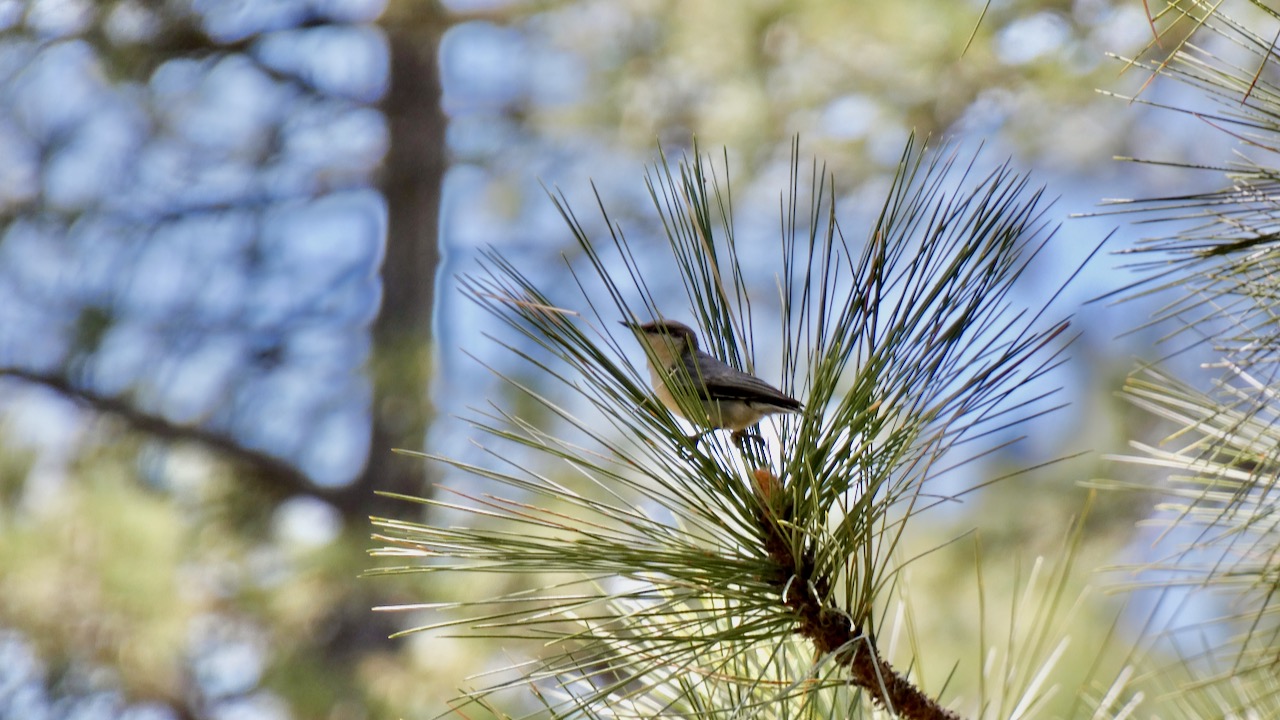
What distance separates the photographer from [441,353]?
3773 millimetres

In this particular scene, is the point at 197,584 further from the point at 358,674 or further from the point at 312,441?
the point at 312,441

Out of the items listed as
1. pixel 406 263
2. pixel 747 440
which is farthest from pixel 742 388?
pixel 406 263

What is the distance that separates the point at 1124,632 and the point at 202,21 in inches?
161

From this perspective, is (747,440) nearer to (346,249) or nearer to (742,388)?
(742,388)

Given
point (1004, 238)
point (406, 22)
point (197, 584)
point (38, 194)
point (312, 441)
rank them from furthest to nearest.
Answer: point (406, 22), point (312, 441), point (38, 194), point (197, 584), point (1004, 238)

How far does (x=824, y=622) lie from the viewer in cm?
78

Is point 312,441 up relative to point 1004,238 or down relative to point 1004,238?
down

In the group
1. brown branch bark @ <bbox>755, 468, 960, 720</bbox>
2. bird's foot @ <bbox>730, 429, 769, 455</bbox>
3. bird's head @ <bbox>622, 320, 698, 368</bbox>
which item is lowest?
brown branch bark @ <bbox>755, 468, 960, 720</bbox>

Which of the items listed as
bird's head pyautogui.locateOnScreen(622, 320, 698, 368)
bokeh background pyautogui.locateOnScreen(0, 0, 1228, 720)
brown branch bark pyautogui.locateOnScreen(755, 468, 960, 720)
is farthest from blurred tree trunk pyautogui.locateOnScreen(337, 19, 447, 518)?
brown branch bark pyautogui.locateOnScreen(755, 468, 960, 720)

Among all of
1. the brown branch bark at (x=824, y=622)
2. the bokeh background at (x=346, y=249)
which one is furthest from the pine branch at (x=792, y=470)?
the bokeh background at (x=346, y=249)

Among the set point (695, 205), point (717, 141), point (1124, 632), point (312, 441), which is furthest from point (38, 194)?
point (1124, 632)

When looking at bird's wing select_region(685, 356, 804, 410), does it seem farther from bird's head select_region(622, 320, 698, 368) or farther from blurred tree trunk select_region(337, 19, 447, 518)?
blurred tree trunk select_region(337, 19, 447, 518)

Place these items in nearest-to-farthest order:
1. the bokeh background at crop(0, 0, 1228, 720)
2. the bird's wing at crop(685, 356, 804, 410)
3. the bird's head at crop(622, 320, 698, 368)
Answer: the bird's head at crop(622, 320, 698, 368)
the bird's wing at crop(685, 356, 804, 410)
the bokeh background at crop(0, 0, 1228, 720)

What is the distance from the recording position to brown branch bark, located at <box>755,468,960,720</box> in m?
0.77
